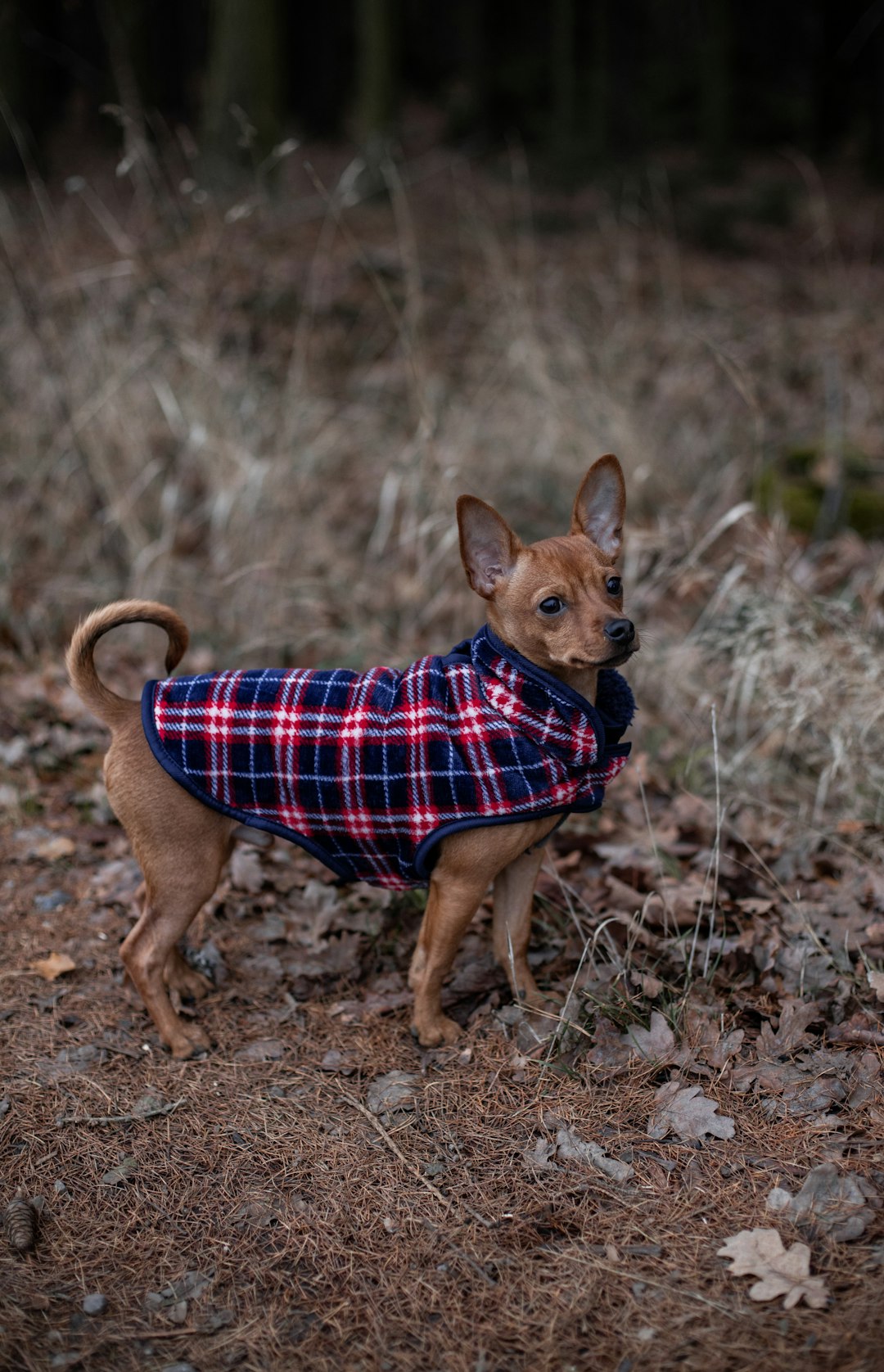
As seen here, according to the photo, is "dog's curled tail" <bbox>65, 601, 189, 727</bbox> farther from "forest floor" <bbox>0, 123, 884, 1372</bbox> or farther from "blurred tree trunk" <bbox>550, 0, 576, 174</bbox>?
"blurred tree trunk" <bbox>550, 0, 576, 174</bbox>

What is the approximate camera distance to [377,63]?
54.2 feet

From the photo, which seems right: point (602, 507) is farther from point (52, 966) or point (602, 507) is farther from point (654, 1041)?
point (52, 966)

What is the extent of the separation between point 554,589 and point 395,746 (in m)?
0.70

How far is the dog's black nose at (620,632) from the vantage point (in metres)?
3.01

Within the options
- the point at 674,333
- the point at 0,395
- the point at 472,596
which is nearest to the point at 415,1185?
the point at 472,596

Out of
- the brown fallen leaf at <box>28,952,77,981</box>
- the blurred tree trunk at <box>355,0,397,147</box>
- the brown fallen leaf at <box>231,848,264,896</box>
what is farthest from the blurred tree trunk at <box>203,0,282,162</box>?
the brown fallen leaf at <box>28,952,77,981</box>

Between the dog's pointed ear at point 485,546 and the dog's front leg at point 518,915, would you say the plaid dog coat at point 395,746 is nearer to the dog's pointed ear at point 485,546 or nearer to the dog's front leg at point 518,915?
the dog's pointed ear at point 485,546

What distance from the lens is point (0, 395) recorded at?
7230 mm

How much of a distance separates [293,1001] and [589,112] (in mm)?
22597

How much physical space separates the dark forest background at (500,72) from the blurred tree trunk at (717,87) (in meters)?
0.04

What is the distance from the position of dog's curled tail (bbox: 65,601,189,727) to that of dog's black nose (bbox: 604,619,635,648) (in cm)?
139

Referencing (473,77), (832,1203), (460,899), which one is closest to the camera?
(832,1203)

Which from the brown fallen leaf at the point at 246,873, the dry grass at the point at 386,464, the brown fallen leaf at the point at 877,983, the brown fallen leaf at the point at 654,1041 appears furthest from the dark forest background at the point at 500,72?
the brown fallen leaf at the point at 877,983

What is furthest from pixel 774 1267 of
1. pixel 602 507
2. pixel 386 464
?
pixel 386 464
